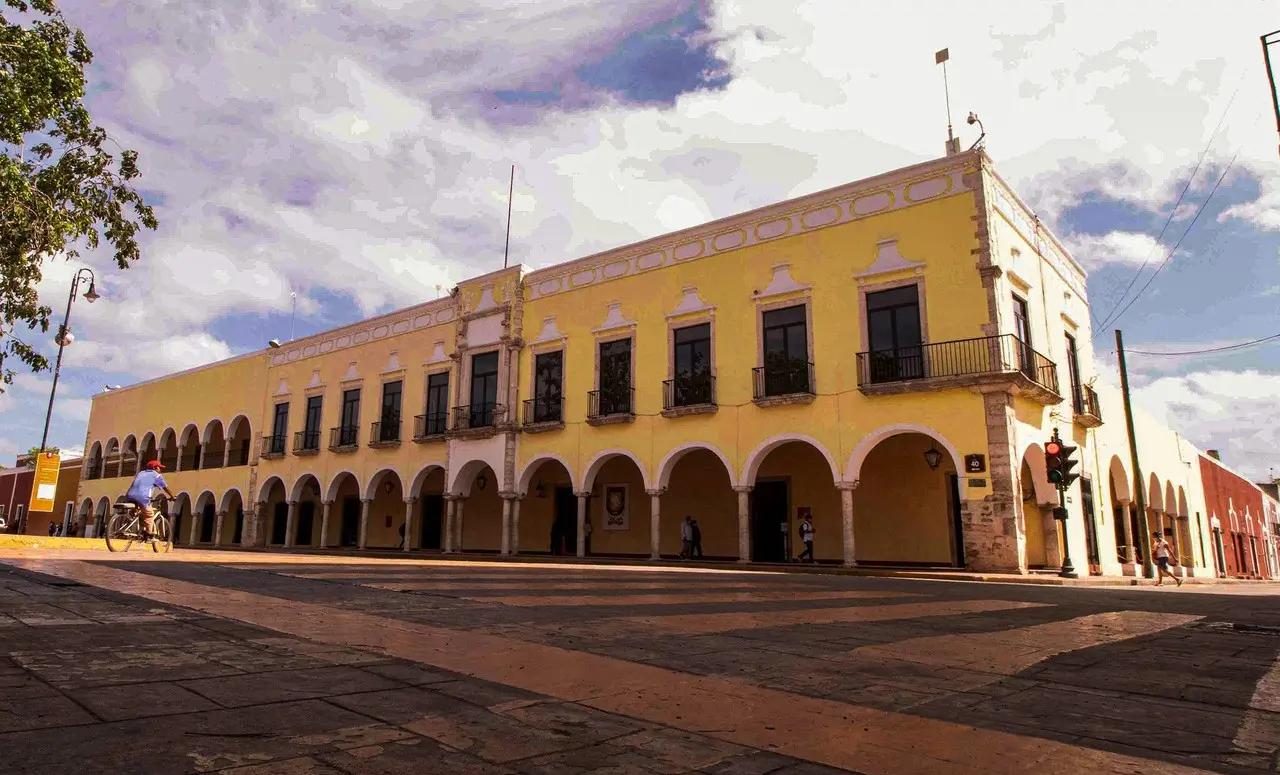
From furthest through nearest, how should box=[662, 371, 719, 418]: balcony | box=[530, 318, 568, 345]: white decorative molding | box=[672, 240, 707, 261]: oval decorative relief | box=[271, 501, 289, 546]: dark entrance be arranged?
box=[271, 501, 289, 546]: dark entrance → box=[530, 318, 568, 345]: white decorative molding → box=[672, 240, 707, 261]: oval decorative relief → box=[662, 371, 719, 418]: balcony

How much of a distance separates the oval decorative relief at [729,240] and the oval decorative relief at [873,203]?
115 inches

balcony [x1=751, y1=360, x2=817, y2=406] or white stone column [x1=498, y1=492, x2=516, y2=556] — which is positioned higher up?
balcony [x1=751, y1=360, x2=817, y2=406]

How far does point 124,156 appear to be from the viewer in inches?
409

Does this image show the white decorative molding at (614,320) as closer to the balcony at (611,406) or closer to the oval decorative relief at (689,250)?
the balcony at (611,406)

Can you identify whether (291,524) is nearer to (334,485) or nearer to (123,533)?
(334,485)

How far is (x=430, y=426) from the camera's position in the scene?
83.3 ft

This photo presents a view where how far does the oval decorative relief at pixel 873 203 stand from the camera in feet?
55.8

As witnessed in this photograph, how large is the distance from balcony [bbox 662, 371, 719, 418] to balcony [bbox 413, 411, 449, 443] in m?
8.65

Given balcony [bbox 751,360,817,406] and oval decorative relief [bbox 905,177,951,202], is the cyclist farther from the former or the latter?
oval decorative relief [bbox 905,177,951,202]

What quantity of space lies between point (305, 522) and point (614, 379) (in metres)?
17.5

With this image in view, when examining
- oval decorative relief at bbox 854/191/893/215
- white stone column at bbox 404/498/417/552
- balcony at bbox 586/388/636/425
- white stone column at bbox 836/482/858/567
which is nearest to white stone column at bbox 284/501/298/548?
white stone column at bbox 404/498/417/552

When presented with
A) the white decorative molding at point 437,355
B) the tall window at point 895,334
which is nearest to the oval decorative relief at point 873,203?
the tall window at point 895,334

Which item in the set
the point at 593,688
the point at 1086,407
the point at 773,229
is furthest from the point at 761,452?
the point at 593,688

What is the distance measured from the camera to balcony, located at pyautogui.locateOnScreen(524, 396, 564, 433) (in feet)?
71.7
